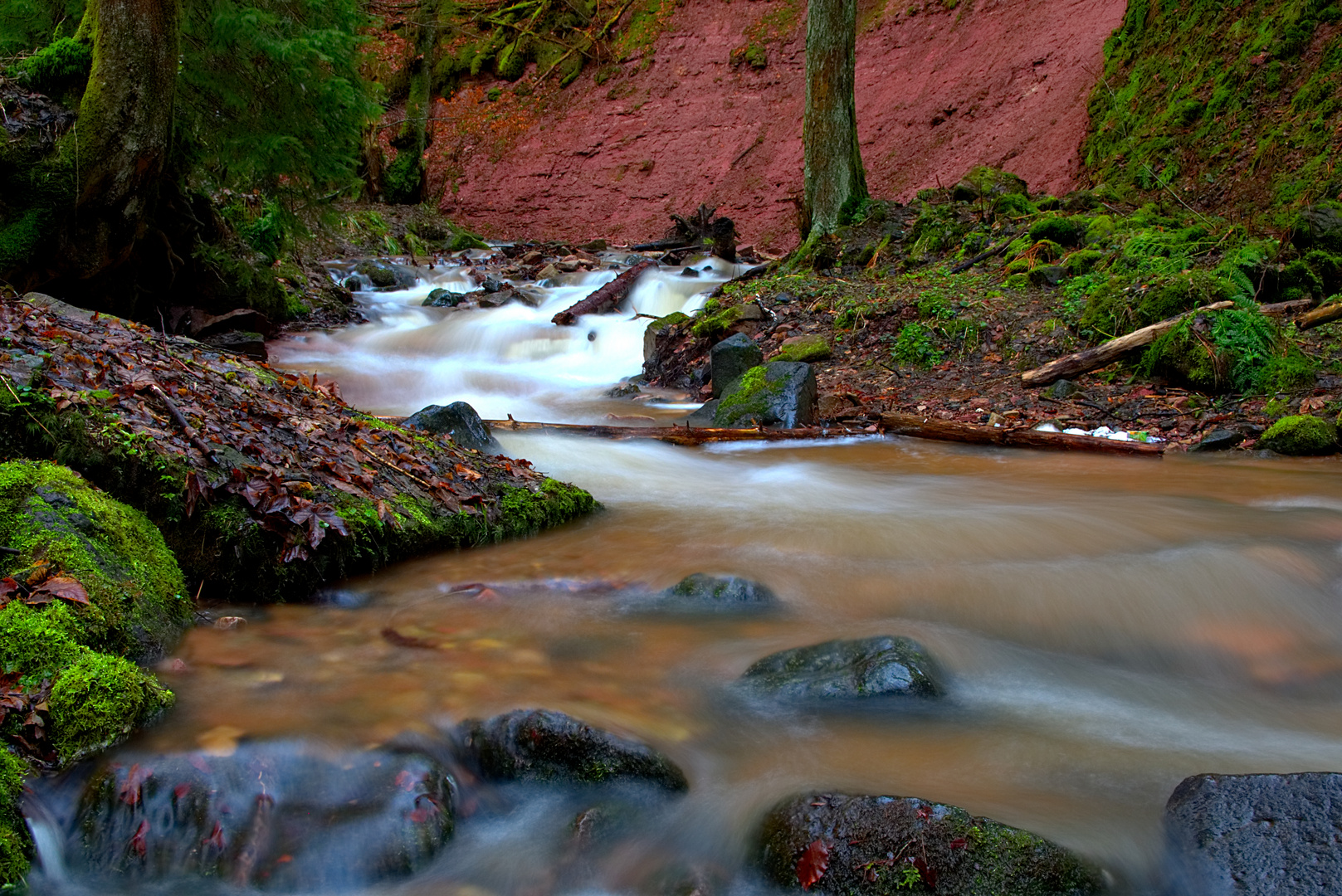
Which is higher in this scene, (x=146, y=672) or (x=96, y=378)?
(x=96, y=378)

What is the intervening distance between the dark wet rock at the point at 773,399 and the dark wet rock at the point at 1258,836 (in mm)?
5341

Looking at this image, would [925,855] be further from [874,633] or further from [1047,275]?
[1047,275]

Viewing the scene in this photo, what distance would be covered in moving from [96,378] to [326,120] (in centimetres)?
764

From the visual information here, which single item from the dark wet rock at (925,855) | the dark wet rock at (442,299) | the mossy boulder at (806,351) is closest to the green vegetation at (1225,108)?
the mossy boulder at (806,351)

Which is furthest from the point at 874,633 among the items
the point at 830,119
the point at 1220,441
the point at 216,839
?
the point at 830,119

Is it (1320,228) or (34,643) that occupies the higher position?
(1320,228)

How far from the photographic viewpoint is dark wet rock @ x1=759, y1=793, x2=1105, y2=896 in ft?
7.34

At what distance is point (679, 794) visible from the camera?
9.05 feet

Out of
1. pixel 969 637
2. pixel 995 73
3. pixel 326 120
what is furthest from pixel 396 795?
pixel 995 73

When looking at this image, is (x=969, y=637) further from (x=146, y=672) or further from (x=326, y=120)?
(x=326, y=120)

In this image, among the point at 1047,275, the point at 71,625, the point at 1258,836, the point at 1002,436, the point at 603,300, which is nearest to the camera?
the point at 1258,836

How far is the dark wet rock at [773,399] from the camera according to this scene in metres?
7.68

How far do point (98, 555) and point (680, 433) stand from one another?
4.90m

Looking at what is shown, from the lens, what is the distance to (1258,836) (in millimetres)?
2262
